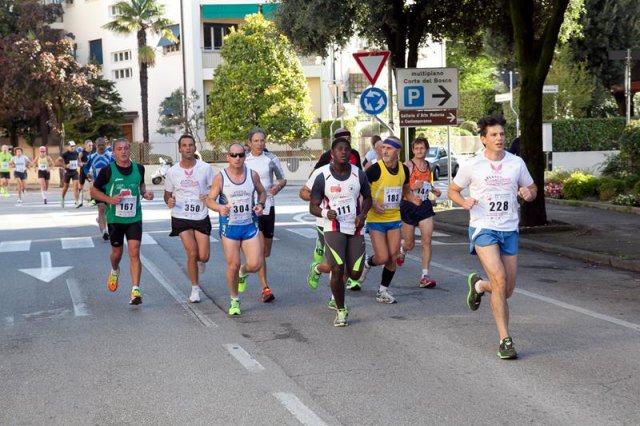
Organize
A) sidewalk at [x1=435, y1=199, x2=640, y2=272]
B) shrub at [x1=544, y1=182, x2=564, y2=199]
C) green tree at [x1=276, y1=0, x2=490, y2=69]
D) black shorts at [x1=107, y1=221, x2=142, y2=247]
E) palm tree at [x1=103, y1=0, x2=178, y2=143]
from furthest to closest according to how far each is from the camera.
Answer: palm tree at [x1=103, y1=0, x2=178, y2=143], shrub at [x1=544, y1=182, x2=564, y2=199], green tree at [x1=276, y1=0, x2=490, y2=69], sidewalk at [x1=435, y1=199, x2=640, y2=272], black shorts at [x1=107, y1=221, x2=142, y2=247]

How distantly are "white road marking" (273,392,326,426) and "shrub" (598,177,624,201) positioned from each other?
59.2 ft

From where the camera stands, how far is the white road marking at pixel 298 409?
21.3 ft

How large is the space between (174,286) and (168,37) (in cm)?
4130

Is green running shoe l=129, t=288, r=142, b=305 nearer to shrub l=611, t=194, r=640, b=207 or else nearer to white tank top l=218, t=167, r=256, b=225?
white tank top l=218, t=167, r=256, b=225

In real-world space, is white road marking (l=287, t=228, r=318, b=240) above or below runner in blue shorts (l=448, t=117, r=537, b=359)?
below

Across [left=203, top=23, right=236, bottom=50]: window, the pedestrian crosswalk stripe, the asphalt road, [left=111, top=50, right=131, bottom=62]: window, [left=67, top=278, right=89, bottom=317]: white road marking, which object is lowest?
the asphalt road

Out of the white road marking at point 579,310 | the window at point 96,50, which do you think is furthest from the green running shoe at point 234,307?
the window at point 96,50

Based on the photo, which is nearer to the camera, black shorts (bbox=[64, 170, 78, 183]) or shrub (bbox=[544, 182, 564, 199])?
shrub (bbox=[544, 182, 564, 199])

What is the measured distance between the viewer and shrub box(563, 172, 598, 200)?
25172mm

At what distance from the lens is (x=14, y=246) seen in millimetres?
18875

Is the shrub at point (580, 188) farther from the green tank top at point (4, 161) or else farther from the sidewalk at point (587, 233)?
the green tank top at point (4, 161)

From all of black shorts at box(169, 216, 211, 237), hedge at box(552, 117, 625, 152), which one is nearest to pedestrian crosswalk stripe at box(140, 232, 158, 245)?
black shorts at box(169, 216, 211, 237)

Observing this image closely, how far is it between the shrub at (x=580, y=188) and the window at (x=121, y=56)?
39.0 meters

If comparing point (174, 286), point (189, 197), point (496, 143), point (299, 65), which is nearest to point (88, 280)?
point (174, 286)
